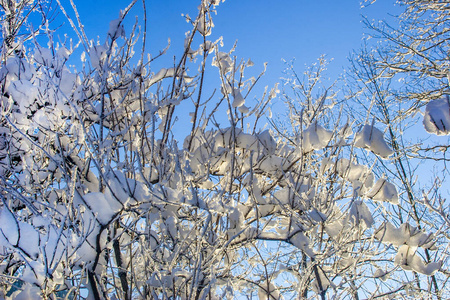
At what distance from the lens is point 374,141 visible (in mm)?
1722

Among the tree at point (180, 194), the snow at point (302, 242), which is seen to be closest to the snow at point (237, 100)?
the tree at point (180, 194)

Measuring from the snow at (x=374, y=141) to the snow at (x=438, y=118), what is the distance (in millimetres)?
417

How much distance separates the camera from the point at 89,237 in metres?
1.38

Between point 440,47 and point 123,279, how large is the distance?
19.3 feet

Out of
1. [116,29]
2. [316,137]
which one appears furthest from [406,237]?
[116,29]

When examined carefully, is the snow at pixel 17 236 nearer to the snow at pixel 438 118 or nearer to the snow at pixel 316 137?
the snow at pixel 316 137

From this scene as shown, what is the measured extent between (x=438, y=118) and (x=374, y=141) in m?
0.47

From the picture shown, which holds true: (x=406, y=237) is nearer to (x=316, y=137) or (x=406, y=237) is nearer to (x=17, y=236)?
(x=316, y=137)

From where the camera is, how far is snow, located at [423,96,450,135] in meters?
1.25

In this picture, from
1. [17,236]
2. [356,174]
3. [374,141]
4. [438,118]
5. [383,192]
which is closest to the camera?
[17,236]

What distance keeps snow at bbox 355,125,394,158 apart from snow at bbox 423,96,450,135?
417mm

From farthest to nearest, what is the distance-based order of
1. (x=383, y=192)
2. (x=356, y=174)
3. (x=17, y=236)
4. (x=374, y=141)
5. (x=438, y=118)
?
(x=356, y=174), (x=383, y=192), (x=374, y=141), (x=438, y=118), (x=17, y=236)

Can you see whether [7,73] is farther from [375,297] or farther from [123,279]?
[375,297]

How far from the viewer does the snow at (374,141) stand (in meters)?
1.72
